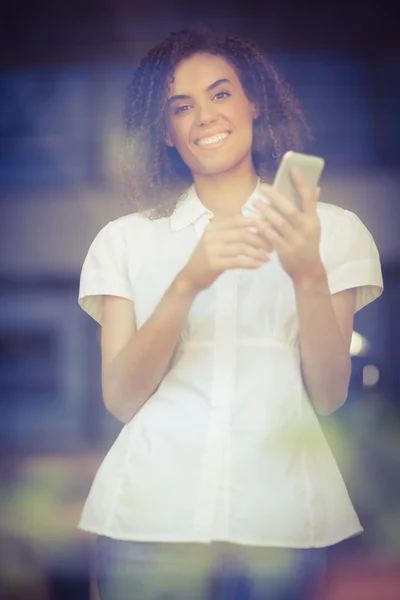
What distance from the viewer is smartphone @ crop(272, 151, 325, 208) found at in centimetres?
111

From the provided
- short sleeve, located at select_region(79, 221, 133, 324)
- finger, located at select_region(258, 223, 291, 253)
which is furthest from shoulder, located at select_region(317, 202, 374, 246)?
short sleeve, located at select_region(79, 221, 133, 324)

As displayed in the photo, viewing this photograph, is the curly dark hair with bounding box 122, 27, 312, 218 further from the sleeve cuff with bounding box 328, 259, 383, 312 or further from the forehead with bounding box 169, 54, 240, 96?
the sleeve cuff with bounding box 328, 259, 383, 312

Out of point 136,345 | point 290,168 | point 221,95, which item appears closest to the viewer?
point 290,168

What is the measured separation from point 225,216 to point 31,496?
2.09 ft

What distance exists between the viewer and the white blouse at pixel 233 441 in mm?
1210

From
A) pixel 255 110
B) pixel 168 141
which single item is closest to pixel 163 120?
pixel 168 141

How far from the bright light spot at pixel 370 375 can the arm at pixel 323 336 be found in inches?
3.8

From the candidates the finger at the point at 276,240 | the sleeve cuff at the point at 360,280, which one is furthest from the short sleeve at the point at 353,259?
the finger at the point at 276,240

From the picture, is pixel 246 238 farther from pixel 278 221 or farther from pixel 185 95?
pixel 185 95

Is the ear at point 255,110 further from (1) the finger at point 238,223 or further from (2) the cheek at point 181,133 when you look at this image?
(1) the finger at point 238,223

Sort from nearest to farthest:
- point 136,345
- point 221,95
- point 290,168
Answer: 1. point 290,168
2. point 136,345
3. point 221,95

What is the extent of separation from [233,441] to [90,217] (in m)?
0.49

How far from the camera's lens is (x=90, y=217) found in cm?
139

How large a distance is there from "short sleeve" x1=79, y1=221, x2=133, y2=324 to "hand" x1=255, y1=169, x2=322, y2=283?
0.27m
